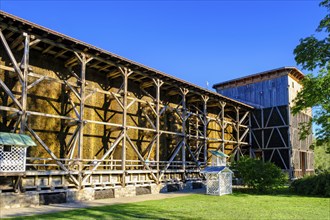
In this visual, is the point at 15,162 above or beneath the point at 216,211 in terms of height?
above

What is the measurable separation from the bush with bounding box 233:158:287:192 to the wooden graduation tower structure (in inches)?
437

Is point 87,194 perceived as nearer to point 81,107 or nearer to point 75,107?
point 81,107

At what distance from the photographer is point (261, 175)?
63.3 ft

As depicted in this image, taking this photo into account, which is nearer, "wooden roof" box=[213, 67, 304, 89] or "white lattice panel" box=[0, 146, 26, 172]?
"white lattice panel" box=[0, 146, 26, 172]

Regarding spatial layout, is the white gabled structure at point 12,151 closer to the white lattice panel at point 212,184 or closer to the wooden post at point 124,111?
the wooden post at point 124,111

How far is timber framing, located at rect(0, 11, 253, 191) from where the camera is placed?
14.0 meters

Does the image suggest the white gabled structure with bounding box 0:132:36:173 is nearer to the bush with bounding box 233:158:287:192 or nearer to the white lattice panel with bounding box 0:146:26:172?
the white lattice panel with bounding box 0:146:26:172

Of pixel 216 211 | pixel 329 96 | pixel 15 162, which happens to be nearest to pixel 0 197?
pixel 15 162

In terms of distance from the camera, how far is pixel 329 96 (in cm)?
1805

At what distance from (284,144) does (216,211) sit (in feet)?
68.8

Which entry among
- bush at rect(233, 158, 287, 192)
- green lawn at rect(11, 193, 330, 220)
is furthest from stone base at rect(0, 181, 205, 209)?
bush at rect(233, 158, 287, 192)

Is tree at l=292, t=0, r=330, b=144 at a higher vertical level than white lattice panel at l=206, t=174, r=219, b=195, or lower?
higher

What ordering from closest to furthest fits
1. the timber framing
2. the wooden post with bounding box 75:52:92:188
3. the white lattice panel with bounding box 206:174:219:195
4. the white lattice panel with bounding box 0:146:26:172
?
the white lattice panel with bounding box 0:146:26:172, the timber framing, the wooden post with bounding box 75:52:92:188, the white lattice panel with bounding box 206:174:219:195

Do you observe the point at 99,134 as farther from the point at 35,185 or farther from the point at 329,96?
the point at 329,96
